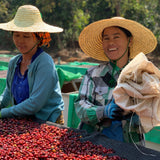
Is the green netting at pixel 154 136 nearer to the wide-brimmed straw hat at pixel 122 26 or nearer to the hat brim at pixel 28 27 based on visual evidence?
the wide-brimmed straw hat at pixel 122 26

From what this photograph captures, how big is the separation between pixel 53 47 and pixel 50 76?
18926 mm

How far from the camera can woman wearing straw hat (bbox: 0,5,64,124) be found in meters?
2.15

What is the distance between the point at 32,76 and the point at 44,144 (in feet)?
2.20

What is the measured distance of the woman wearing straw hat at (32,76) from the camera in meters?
2.15

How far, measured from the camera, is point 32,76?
7.26ft

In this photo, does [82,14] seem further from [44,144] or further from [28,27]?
[44,144]

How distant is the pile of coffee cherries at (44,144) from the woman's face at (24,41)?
0.61 meters

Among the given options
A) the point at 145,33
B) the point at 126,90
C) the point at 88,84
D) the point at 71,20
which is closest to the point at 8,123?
the point at 88,84

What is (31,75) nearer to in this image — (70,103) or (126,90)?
(126,90)

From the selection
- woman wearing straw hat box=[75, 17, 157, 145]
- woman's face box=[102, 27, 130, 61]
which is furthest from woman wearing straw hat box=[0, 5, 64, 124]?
woman's face box=[102, 27, 130, 61]

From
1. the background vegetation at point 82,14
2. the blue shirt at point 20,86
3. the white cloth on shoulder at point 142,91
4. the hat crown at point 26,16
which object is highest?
the hat crown at point 26,16

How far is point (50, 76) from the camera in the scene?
85.9 inches

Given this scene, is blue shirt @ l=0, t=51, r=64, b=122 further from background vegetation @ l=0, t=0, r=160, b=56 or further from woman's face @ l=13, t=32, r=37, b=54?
background vegetation @ l=0, t=0, r=160, b=56

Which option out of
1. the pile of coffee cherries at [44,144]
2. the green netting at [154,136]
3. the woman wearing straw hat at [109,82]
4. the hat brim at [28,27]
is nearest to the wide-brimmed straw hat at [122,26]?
the woman wearing straw hat at [109,82]
